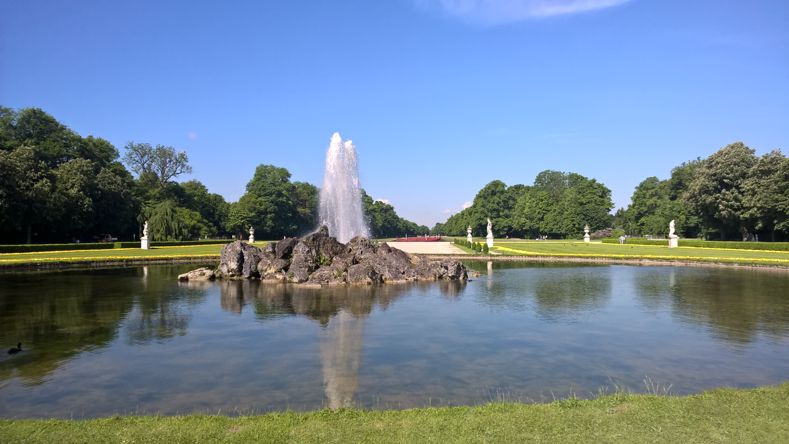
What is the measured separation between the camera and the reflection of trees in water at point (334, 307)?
11.6 metres

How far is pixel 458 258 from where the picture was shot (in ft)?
160

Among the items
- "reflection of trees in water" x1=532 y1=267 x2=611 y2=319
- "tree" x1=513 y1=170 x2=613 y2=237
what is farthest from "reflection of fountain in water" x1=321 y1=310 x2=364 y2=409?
A: "tree" x1=513 y1=170 x2=613 y2=237

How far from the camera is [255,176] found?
11512 centimetres

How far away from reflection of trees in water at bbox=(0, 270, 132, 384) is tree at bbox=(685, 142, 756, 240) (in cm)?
7534

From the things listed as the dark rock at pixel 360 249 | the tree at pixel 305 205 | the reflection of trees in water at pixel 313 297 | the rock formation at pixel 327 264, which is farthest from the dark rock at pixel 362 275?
the tree at pixel 305 205

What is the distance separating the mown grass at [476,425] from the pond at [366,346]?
1495mm

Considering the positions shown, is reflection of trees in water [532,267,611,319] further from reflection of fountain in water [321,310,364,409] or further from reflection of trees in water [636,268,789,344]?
reflection of fountain in water [321,310,364,409]

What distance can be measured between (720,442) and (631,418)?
50.3 inches

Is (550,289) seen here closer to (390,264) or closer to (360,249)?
(390,264)

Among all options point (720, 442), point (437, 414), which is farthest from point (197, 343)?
point (720, 442)

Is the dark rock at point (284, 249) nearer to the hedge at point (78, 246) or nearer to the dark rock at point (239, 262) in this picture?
the dark rock at point (239, 262)

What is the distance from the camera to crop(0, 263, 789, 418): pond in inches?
411

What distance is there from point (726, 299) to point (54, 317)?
2893 centimetres

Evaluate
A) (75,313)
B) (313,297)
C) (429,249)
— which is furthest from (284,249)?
(429,249)
